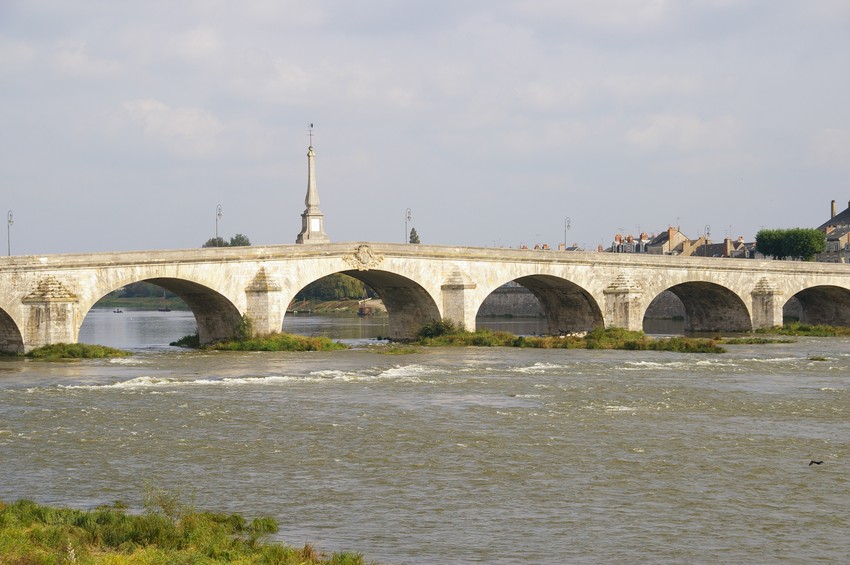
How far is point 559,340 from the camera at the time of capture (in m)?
48.1

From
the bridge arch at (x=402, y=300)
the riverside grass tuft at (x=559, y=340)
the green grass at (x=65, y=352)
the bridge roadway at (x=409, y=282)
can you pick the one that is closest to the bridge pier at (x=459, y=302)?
the bridge roadway at (x=409, y=282)

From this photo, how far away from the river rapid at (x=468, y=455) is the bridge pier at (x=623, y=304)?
63.1 feet

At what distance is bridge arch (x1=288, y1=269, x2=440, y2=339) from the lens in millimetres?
49906

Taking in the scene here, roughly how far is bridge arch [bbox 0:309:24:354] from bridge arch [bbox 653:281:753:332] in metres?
36.5

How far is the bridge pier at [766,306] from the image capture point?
61719 millimetres

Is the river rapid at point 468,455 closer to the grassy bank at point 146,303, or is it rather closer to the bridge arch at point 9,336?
the bridge arch at point 9,336

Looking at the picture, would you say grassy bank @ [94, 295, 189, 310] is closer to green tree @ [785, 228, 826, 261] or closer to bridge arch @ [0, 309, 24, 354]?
green tree @ [785, 228, 826, 261]

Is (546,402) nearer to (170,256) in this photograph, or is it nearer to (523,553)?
(523,553)

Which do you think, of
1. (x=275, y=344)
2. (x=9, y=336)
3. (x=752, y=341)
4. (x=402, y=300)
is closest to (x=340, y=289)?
(x=402, y=300)

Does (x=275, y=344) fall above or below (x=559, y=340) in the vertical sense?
above

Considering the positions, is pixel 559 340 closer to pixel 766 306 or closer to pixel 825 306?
pixel 766 306

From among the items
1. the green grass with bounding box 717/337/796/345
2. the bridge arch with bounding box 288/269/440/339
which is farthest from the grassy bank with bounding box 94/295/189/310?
the green grass with bounding box 717/337/796/345

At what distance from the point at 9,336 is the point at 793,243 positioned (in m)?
69.6

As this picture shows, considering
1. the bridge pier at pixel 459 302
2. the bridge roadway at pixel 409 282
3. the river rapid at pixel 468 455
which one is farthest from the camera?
the bridge pier at pixel 459 302
